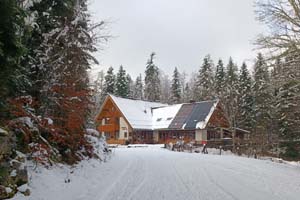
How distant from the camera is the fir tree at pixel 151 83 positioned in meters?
82.6

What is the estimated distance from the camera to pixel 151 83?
83.1 metres

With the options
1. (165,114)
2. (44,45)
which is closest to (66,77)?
(44,45)

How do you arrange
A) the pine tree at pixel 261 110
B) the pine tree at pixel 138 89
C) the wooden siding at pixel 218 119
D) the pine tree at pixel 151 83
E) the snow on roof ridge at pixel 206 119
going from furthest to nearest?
1. the pine tree at pixel 138 89
2. the pine tree at pixel 151 83
3. the snow on roof ridge at pixel 206 119
4. the wooden siding at pixel 218 119
5. the pine tree at pixel 261 110

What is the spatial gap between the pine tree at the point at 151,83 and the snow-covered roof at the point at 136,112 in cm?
1895

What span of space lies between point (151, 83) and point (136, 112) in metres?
24.9

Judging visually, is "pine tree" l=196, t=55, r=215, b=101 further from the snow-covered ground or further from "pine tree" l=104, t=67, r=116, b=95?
the snow-covered ground

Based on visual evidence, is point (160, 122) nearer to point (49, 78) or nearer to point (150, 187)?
point (49, 78)

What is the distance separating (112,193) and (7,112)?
136 inches

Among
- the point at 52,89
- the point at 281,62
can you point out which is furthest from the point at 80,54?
the point at 281,62

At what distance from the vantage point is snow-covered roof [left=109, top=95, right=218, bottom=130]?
51.9 meters

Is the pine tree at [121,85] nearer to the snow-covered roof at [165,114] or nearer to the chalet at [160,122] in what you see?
the snow-covered roof at [165,114]

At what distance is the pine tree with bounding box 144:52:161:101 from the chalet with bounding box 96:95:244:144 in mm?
18660

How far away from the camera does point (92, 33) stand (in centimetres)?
1677

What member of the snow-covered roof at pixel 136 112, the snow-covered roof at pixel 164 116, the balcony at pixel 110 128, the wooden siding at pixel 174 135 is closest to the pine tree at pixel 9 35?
the wooden siding at pixel 174 135
